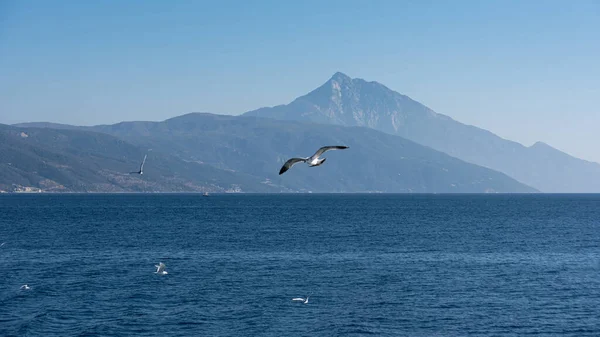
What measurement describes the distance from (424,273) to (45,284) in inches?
1555

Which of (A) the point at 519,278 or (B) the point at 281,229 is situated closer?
(A) the point at 519,278

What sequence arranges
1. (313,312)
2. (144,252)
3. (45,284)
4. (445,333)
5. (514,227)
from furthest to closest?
(514,227) → (144,252) → (45,284) → (313,312) → (445,333)

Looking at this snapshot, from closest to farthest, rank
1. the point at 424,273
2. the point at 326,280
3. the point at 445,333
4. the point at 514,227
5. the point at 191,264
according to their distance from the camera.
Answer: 1. the point at 445,333
2. the point at 326,280
3. the point at 424,273
4. the point at 191,264
5. the point at 514,227

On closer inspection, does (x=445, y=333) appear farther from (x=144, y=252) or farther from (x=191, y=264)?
(x=144, y=252)

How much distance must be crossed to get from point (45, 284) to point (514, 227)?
117549 millimetres

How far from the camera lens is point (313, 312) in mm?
56781

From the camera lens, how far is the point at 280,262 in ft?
283

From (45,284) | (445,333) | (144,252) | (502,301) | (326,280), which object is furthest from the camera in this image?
(144,252)

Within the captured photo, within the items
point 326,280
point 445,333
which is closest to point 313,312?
point 445,333

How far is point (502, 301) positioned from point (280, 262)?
31.1 m

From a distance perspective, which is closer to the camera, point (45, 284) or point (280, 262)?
point (45, 284)

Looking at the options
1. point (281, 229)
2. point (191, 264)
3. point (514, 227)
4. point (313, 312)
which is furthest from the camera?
point (514, 227)

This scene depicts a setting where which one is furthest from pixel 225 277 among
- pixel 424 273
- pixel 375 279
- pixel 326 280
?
pixel 424 273

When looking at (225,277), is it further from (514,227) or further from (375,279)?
(514,227)
